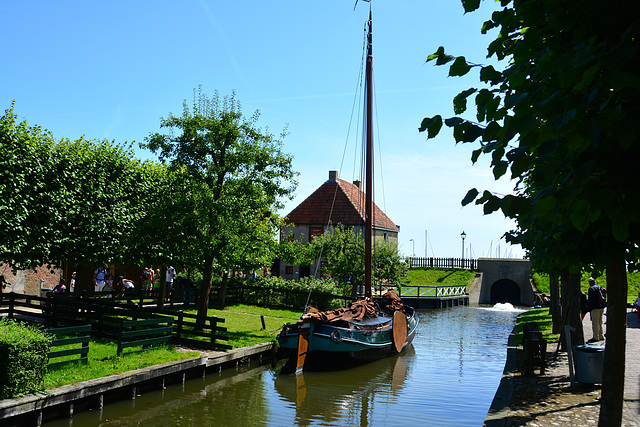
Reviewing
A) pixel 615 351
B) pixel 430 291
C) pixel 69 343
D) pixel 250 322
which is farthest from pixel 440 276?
pixel 615 351

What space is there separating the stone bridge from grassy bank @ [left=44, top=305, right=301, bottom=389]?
29.9m

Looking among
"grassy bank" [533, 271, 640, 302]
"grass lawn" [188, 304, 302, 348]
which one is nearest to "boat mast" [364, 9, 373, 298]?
"grass lawn" [188, 304, 302, 348]

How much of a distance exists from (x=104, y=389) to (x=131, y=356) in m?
2.30

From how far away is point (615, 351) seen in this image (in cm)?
626

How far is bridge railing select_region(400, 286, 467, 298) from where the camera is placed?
4244cm

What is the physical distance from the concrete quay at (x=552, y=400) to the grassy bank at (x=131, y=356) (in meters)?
8.42

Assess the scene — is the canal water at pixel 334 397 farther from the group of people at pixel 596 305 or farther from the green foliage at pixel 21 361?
the group of people at pixel 596 305

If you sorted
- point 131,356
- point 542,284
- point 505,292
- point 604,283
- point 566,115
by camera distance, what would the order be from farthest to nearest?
point 505,292 → point 542,284 → point 604,283 → point 131,356 → point 566,115

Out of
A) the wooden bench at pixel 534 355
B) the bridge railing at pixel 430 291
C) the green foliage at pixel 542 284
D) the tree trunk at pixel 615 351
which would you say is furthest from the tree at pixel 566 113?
the green foliage at pixel 542 284

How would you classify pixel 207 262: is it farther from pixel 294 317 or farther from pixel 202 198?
pixel 294 317

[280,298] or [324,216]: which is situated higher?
[324,216]

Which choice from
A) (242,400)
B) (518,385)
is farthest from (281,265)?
(518,385)

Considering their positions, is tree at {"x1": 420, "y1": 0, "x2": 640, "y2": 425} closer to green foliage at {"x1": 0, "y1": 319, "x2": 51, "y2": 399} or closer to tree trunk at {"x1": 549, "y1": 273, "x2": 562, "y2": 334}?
green foliage at {"x1": 0, "y1": 319, "x2": 51, "y2": 399}

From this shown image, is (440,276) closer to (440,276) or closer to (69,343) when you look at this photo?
(440,276)
